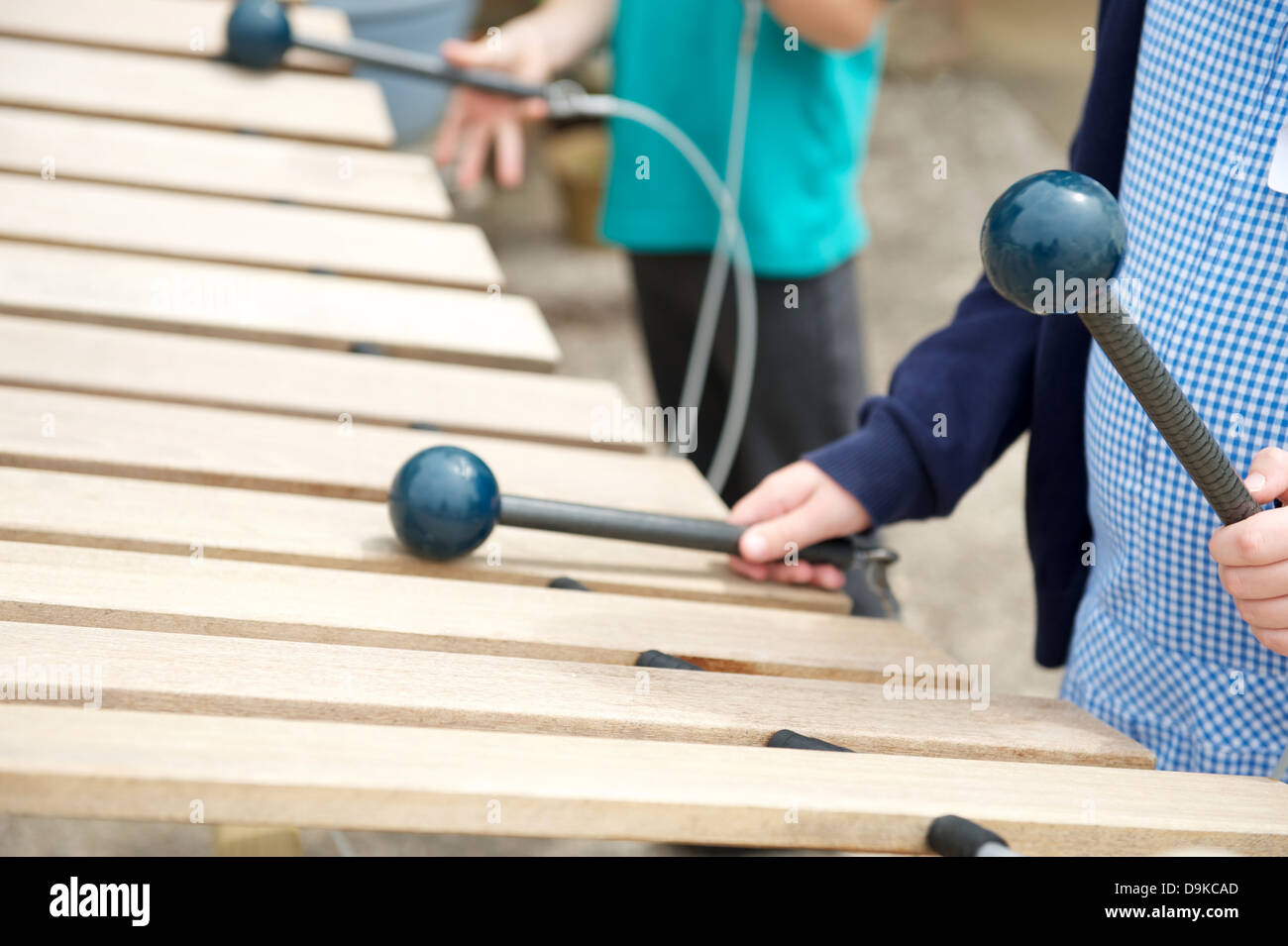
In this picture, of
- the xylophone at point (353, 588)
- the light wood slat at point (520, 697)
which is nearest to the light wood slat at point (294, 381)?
the xylophone at point (353, 588)

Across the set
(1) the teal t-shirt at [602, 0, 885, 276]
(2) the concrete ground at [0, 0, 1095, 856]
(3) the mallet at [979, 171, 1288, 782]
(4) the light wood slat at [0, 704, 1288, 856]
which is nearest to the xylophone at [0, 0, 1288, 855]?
(4) the light wood slat at [0, 704, 1288, 856]

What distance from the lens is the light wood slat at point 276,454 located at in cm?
108

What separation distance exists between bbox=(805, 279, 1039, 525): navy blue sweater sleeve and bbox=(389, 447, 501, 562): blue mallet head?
11.9 inches

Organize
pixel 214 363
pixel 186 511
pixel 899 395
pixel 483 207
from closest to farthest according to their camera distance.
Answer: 1. pixel 186 511
2. pixel 899 395
3. pixel 214 363
4. pixel 483 207

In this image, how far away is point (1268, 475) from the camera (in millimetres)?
789

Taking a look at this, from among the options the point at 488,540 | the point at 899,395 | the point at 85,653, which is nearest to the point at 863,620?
the point at 899,395

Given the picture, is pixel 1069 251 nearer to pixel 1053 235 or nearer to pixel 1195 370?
pixel 1053 235

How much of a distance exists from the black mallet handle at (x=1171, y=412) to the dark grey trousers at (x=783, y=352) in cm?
118

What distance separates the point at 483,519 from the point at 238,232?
0.65 metres

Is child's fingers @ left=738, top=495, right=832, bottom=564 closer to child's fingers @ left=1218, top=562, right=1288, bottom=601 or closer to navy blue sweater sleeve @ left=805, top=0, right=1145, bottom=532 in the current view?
navy blue sweater sleeve @ left=805, top=0, right=1145, bottom=532

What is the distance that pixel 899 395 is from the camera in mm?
1153

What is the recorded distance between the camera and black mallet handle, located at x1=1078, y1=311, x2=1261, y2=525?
0.64 metres

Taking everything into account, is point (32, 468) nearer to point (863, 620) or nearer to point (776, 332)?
point (863, 620)
